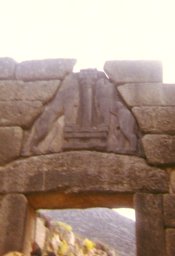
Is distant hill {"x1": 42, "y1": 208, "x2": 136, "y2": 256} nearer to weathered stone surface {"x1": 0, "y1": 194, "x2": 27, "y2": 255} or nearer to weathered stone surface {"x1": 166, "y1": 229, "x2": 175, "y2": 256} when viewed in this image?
weathered stone surface {"x1": 0, "y1": 194, "x2": 27, "y2": 255}

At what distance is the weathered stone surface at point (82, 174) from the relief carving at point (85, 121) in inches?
4.5

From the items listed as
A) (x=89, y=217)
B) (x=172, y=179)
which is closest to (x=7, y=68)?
(x=172, y=179)

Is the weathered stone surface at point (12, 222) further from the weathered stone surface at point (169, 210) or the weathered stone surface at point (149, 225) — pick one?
the weathered stone surface at point (169, 210)

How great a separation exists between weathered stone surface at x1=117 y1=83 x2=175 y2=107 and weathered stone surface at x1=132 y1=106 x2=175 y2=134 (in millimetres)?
70

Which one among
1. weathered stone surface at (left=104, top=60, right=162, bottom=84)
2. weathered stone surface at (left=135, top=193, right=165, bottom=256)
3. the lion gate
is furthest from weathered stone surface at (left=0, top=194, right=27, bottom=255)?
weathered stone surface at (left=104, top=60, right=162, bottom=84)

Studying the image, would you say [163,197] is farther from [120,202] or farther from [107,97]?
[107,97]

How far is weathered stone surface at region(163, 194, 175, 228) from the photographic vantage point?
4066 mm

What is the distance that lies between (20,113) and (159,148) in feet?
5.09

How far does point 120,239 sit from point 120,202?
9.64 m

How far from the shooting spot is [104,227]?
14.6 metres

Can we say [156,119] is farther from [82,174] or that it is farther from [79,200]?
[79,200]

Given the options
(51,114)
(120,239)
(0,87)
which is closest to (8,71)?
(0,87)

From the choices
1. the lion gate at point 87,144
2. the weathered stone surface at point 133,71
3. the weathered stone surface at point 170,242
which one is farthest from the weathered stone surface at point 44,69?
the weathered stone surface at point 170,242

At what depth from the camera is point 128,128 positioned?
4.59 m
